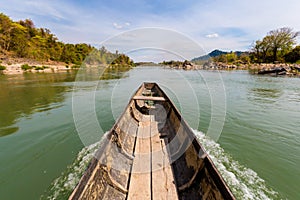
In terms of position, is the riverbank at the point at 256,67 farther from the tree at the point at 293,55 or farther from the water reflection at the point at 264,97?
the water reflection at the point at 264,97

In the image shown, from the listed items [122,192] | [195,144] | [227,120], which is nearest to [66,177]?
[122,192]

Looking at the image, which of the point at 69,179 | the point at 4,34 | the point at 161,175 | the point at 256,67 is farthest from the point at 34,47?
the point at 256,67

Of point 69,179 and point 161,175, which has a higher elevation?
point 161,175

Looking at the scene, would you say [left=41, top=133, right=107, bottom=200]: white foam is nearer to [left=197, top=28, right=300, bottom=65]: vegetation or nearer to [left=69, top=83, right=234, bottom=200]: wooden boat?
[left=69, top=83, right=234, bottom=200]: wooden boat

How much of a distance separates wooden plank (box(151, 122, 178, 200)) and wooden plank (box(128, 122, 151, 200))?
101 mm

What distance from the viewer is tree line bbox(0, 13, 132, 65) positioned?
41469 mm

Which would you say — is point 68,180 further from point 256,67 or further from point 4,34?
point 4,34

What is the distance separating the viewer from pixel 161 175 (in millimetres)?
2654

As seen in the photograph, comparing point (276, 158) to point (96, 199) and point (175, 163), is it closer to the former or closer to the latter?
point (175, 163)

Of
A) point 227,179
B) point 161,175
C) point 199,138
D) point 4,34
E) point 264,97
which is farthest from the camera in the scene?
point 4,34

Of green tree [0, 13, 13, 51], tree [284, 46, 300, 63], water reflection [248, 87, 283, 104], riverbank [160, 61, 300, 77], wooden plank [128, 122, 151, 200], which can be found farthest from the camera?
tree [284, 46, 300, 63]

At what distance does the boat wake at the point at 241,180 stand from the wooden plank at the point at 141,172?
A: 174 cm

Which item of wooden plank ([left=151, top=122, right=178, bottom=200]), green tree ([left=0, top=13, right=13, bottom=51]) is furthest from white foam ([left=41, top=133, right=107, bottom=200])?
green tree ([left=0, top=13, right=13, bottom=51])

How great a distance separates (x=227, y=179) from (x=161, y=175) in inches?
62.6
